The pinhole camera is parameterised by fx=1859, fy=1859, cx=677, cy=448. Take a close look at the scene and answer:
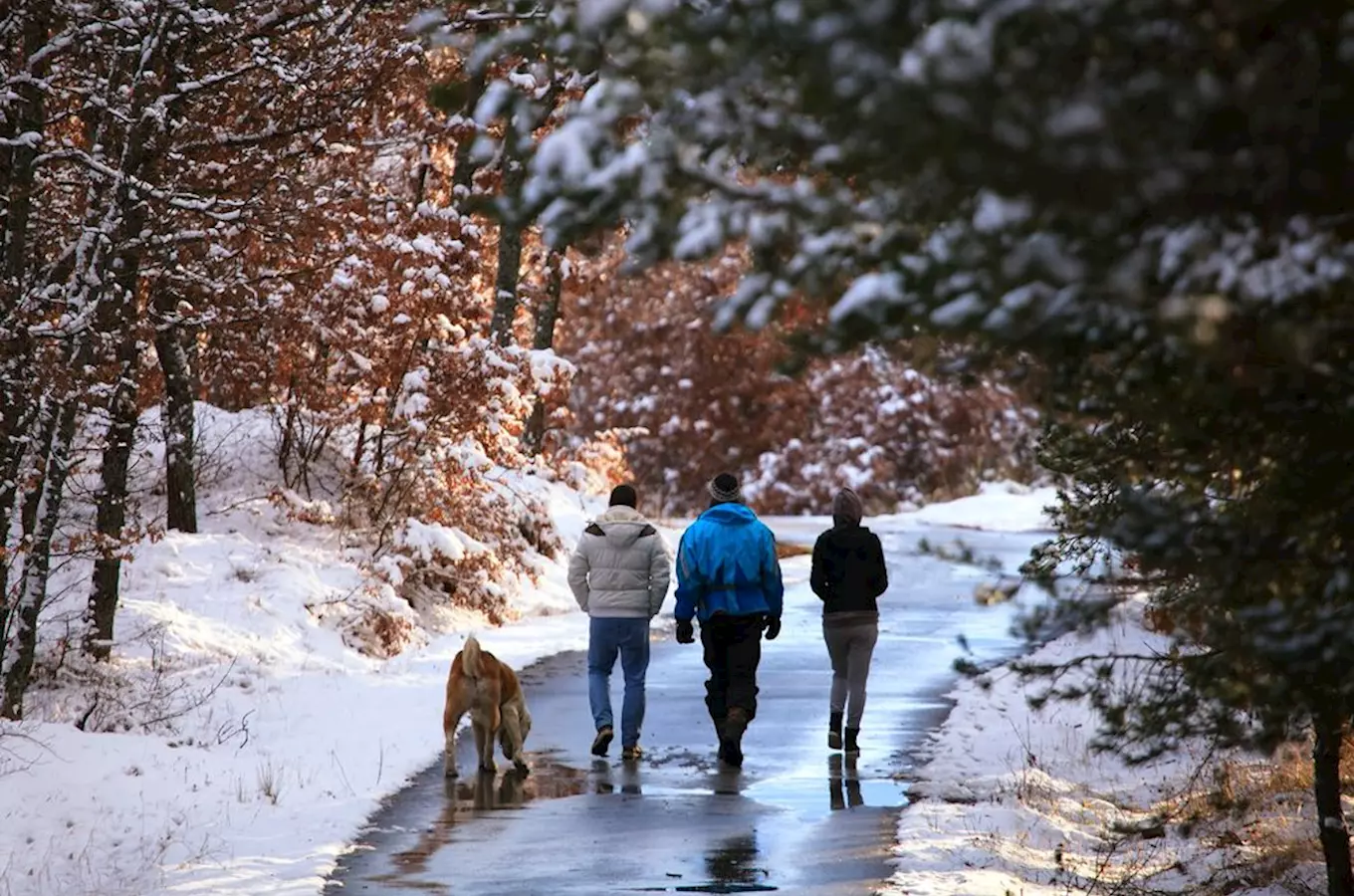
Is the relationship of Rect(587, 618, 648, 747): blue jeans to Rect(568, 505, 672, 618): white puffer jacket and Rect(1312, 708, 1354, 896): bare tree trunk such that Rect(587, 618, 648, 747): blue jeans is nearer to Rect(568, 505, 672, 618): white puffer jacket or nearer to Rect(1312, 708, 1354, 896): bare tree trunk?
Rect(568, 505, 672, 618): white puffer jacket

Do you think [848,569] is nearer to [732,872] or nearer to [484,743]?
[484,743]

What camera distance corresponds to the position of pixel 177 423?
1895cm

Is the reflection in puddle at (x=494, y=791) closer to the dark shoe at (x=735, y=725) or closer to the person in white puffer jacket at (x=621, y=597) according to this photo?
the person in white puffer jacket at (x=621, y=597)

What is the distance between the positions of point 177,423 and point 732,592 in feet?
27.1

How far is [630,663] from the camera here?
43.3ft

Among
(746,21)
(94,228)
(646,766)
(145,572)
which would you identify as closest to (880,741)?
(646,766)

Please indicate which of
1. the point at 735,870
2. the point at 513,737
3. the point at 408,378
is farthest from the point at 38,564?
the point at 408,378

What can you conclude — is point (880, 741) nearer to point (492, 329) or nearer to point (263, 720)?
point (263, 720)

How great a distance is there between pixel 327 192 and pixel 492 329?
311 inches

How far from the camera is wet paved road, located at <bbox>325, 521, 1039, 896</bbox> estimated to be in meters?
9.23

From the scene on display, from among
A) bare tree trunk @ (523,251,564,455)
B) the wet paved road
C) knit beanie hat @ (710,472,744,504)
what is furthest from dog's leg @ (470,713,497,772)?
bare tree trunk @ (523,251,564,455)

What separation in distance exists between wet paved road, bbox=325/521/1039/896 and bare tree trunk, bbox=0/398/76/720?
Result: 3.33 metres

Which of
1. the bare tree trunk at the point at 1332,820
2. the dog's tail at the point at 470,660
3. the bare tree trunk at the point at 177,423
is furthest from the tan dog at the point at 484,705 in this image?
the bare tree trunk at the point at 177,423

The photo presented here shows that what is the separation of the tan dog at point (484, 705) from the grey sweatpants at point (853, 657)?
2.38m
